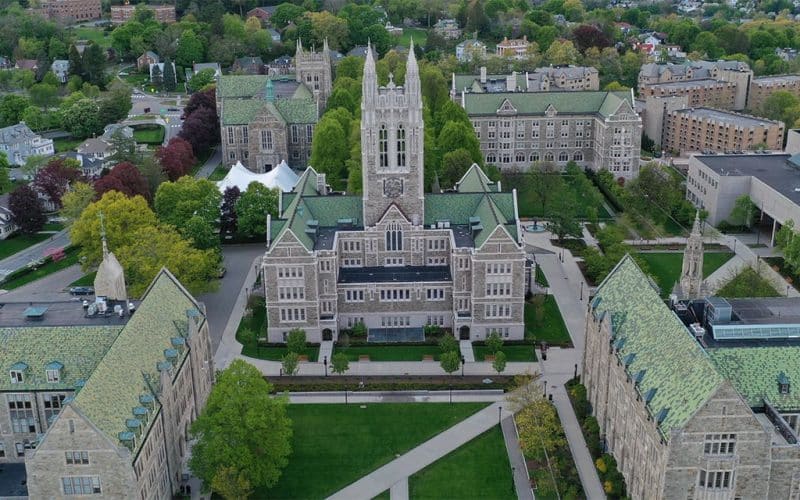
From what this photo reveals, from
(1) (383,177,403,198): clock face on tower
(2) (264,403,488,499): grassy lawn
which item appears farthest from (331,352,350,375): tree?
(1) (383,177,403,198): clock face on tower

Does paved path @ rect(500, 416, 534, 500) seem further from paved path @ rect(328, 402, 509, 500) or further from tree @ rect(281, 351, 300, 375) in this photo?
tree @ rect(281, 351, 300, 375)

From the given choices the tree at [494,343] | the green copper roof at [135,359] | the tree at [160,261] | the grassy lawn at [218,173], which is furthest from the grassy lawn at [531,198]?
the green copper roof at [135,359]

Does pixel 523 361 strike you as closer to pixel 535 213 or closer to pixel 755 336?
pixel 755 336

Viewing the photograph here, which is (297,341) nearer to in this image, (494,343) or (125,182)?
(494,343)

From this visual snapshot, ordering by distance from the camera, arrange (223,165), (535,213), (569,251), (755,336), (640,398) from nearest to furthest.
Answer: (640,398), (755,336), (569,251), (535,213), (223,165)

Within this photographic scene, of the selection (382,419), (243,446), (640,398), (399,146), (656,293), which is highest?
(399,146)

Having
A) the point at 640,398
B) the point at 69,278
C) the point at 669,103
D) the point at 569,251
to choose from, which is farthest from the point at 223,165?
the point at 640,398
